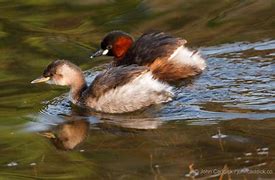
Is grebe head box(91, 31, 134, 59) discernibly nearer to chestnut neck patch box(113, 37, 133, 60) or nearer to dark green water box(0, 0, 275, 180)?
chestnut neck patch box(113, 37, 133, 60)

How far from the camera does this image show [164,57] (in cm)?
913

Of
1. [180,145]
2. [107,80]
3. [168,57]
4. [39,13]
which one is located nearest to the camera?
[180,145]

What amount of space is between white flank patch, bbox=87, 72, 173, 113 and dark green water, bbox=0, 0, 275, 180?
0.45 ft

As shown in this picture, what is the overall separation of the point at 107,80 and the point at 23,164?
1.77 meters

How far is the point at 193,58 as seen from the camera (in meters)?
9.24

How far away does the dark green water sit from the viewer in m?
6.23

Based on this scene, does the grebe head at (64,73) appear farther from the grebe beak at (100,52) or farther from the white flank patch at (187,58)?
the white flank patch at (187,58)

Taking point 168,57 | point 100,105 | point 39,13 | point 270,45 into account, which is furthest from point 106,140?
point 39,13

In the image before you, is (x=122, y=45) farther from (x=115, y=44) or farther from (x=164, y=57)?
(x=164, y=57)

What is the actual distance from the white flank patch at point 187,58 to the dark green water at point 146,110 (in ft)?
0.44

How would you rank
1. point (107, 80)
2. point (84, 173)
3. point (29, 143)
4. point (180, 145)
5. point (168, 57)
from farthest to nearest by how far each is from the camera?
point (168, 57) → point (107, 80) → point (29, 143) → point (180, 145) → point (84, 173)

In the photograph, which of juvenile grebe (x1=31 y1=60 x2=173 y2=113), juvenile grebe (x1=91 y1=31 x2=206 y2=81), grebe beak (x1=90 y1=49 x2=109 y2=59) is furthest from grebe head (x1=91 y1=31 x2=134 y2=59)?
juvenile grebe (x1=31 y1=60 x2=173 y2=113)

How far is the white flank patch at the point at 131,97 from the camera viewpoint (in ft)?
26.3

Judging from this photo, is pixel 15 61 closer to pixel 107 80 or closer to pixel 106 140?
pixel 107 80
